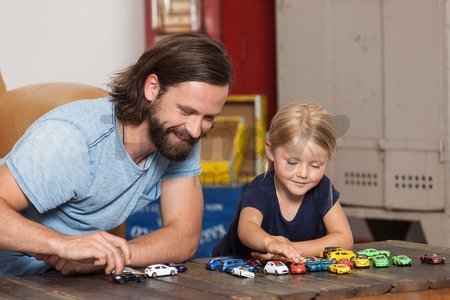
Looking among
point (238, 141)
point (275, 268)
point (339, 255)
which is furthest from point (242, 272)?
point (238, 141)

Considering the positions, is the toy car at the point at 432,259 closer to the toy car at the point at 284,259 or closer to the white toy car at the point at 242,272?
the toy car at the point at 284,259

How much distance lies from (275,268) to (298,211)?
530mm

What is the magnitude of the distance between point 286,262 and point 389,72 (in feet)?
7.25

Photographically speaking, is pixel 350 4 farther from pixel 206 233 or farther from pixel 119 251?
pixel 119 251

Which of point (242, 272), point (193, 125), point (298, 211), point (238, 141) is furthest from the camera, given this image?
point (238, 141)

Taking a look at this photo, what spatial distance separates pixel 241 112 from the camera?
448 centimetres

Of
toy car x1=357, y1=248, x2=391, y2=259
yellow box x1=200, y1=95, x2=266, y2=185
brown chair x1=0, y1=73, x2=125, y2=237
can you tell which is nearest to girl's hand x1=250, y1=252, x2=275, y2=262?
toy car x1=357, y1=248, x2=391, y2=259

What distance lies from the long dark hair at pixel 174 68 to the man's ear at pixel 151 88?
0.5 inches

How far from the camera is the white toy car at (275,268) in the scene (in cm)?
198

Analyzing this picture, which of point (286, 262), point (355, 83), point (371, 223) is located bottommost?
point (371, 223)

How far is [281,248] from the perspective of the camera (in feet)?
7.02

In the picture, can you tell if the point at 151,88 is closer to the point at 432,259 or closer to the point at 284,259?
the point at 284,259

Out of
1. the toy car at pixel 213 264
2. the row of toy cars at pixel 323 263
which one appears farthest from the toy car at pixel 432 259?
the toy car at pixel 213 264

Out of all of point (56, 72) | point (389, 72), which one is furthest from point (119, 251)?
point (56, 72)
